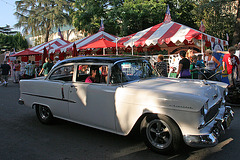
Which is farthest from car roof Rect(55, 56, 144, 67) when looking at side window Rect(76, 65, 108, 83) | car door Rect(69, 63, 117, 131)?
car door Rect(69, 63, 117, 131)

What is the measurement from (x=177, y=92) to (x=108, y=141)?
1.64m

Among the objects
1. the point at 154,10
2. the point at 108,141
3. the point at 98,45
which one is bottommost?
the point at 108,141

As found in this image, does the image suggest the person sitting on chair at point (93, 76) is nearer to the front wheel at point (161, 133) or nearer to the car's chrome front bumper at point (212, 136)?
the front wheel at point (161, 133)

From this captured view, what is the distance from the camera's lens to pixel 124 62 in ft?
12.8

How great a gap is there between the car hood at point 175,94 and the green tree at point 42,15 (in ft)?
99.8

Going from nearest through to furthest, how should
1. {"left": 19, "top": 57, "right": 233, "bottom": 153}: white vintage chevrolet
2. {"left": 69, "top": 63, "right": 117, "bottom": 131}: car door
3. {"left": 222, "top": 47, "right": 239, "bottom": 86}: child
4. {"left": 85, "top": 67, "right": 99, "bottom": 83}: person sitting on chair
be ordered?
{"left": 19, "top": 57, "right": 233, "bottom": 153}: white vintage chevrolet
{"left": 69, "top": 63, "right": 117, "bottom": 131}: car door
{"left": 85, "top": 67, "right": 99, "bottom": 83}: person sitting on chair
{"left": 222, "top": 47, "right": 239, "bottom": 86}: child

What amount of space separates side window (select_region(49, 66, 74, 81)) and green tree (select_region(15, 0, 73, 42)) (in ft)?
94.1

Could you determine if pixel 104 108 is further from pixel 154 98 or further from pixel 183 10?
pixel 183 10

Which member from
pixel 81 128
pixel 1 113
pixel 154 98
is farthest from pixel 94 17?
pixel 154 98

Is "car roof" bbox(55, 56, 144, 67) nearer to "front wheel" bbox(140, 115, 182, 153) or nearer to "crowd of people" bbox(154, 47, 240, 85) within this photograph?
"front wheel" bbox(140, 115, 182, 153)

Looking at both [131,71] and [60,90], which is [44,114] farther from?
[131,71]

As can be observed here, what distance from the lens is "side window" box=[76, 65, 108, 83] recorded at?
379cm

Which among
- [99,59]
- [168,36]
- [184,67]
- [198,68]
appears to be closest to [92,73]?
[99,59]

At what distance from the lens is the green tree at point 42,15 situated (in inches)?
1215
